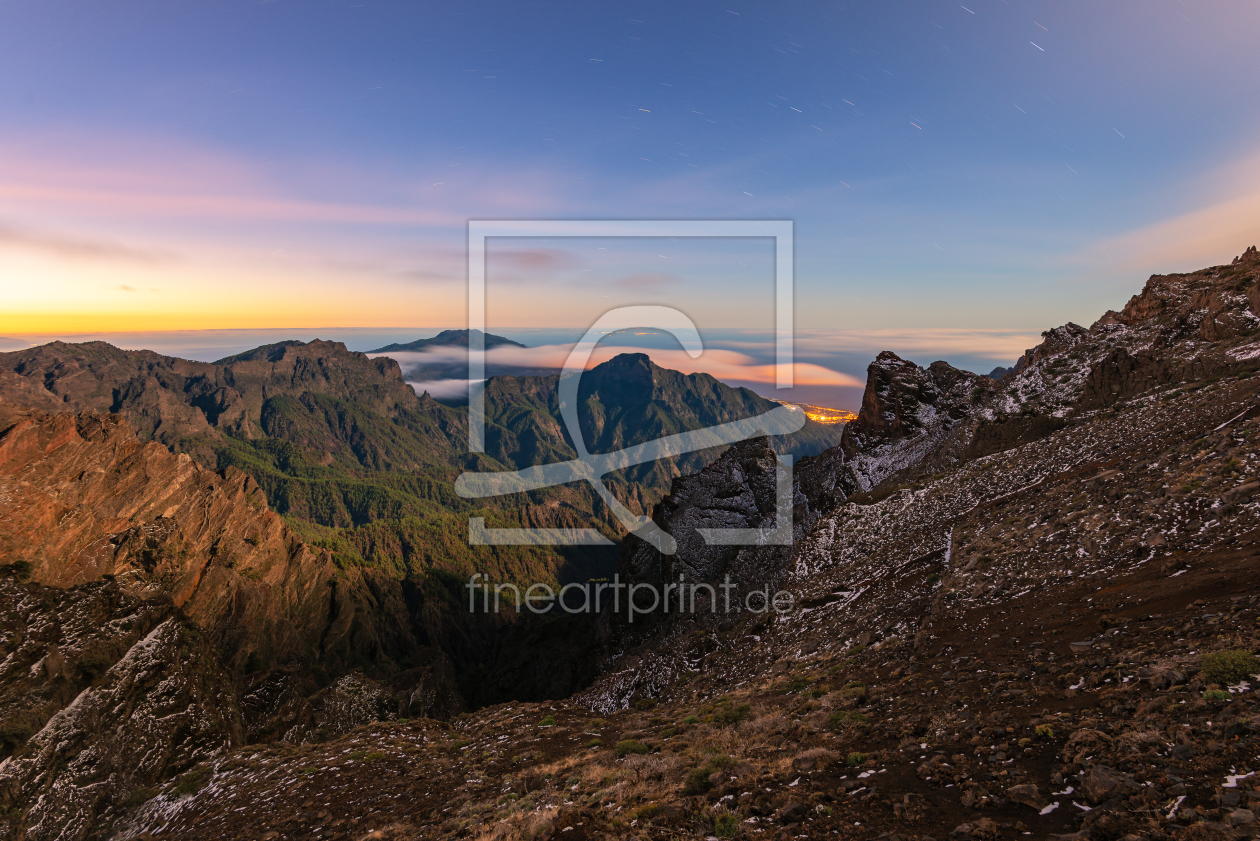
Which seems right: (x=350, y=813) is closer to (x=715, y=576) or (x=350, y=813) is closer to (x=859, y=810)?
(x=859, y=810)

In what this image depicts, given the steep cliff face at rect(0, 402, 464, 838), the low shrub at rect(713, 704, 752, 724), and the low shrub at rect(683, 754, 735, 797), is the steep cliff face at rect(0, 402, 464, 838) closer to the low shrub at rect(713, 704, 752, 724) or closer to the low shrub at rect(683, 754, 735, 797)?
the low shrub at rect(713, 704, 752, 724)

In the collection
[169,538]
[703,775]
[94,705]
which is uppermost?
[703,775]

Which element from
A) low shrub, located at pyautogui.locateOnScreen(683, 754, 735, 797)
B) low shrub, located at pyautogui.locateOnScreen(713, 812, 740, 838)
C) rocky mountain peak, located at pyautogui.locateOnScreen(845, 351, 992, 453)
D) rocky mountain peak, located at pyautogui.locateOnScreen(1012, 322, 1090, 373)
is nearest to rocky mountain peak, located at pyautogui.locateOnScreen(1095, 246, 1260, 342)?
rocky mountain peak, located at pyautogui.locateOnScreen(1012, 322, 1090, 373)

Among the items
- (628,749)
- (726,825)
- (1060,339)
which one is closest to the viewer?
(726,825)

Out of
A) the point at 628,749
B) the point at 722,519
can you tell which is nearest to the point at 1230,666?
the point at 628,749

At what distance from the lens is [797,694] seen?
2269 centimetres

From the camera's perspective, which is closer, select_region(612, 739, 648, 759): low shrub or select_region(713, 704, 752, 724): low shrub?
select_region(612, 739, 648, 759): low shrub

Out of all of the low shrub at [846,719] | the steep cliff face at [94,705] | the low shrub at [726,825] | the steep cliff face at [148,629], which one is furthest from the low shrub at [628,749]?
the steep cliff face at [148,629]

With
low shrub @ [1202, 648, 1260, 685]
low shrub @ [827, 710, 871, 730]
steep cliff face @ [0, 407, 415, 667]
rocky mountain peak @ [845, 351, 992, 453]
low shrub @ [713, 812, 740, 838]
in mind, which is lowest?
steep cliff face @ [0, 407, 415, 667]

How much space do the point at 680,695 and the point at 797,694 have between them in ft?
56.7

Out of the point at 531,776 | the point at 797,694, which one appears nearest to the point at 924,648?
the point at 797,694

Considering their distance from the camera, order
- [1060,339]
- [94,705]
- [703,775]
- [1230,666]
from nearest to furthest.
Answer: [1230,666], [703,775], [94,705], [1060,339]

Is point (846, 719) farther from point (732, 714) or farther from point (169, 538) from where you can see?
point (169, 538)

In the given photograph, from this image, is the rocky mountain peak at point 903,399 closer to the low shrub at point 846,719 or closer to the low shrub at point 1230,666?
the low shrub at point 846,719
